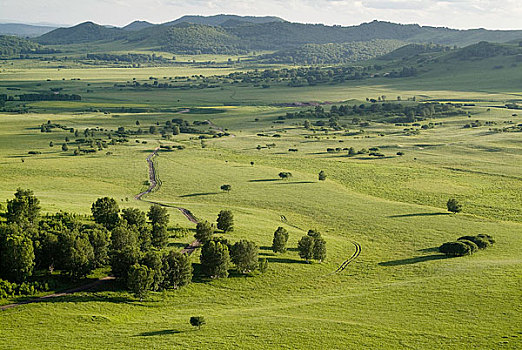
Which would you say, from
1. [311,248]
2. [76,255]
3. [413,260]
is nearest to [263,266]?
[311,248]

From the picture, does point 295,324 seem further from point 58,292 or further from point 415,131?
point 415,131

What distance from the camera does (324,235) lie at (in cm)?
7962

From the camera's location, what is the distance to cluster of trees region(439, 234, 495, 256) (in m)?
70.2

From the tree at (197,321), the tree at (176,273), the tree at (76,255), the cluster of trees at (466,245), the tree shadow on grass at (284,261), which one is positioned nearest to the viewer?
the tree at (197,321)

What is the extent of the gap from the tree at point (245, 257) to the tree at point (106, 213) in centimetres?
1898

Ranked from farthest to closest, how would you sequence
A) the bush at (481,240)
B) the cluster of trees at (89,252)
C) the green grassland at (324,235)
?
the bush at (481,240) < the cluster of trees at (89,252) < the green grassland at (324,235)

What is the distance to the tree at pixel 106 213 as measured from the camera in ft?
234

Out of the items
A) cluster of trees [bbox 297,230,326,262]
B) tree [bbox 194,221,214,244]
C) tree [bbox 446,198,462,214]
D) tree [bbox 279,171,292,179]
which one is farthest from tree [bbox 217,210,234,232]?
tree [bbox 279,171,292,179]

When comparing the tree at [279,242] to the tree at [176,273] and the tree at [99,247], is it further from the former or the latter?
the tree at [99,247]

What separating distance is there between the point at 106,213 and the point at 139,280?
2366cm

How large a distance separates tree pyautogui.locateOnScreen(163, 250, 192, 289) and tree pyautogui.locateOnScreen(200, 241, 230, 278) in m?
3.46

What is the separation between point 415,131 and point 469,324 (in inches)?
5784

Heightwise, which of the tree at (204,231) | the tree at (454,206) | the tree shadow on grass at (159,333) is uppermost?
the tree at (204,231)

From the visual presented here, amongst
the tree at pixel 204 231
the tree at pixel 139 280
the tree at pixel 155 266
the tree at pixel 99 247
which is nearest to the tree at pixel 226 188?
the tree at pixel 204 231
